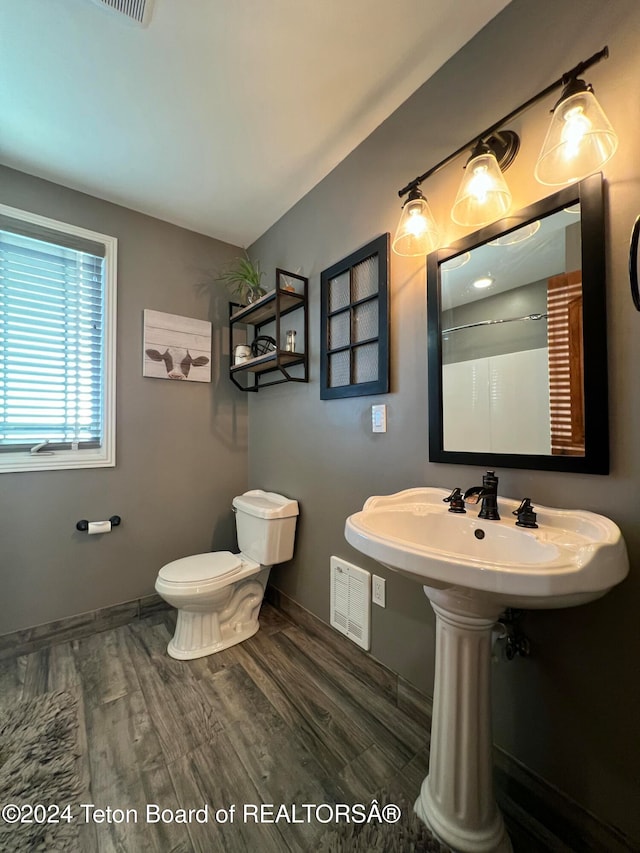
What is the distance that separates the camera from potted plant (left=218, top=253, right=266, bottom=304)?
6.62 feet

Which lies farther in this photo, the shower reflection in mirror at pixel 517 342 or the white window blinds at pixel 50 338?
the white window blinds at pixel 50 338

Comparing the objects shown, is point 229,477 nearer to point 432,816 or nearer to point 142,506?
point 142,506

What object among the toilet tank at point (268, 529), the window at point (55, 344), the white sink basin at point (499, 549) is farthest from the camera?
the toilet tank at point (268, 529)

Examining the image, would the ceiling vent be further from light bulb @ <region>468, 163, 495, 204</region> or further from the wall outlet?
the wall outlet

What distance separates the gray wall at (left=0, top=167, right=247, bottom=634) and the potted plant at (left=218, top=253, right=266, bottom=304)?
96 millimetres

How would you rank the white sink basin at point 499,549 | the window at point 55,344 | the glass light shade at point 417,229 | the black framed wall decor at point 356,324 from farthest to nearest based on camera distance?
the window at point 55,344, the black framed wall decor at point 356,324, the glass light shade at point 417,229, the white sink basin at point 499,549

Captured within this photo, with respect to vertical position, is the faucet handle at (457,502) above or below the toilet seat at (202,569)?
above

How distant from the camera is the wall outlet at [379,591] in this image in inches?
55.0

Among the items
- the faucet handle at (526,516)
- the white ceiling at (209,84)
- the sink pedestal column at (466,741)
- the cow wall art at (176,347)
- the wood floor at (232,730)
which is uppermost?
the white ceiling at (209,84)

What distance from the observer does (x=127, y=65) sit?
1.22 m

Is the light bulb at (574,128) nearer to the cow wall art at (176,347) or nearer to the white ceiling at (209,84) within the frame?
the white ceiling at (209,84)

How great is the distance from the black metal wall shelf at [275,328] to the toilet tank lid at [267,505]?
0.71 metres

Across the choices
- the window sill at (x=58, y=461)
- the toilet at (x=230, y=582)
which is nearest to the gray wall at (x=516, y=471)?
the toilet at (x=230, y=582)

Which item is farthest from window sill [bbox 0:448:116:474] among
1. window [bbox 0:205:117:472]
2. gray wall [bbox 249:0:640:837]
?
gray wall [bbox 249:0:640:837]
